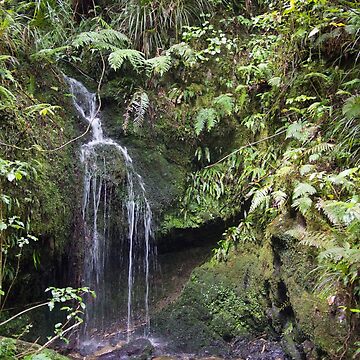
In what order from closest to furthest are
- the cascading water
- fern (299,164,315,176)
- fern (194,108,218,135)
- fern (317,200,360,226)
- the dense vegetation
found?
1. fern (317,200,360,226)
2. the dense vegetation
3. fern (299,164,315,176)
4. the cascading water
5. fern (194,108,218,135)

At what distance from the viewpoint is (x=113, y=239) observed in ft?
17.9

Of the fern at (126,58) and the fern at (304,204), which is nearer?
the fern at (304,204)

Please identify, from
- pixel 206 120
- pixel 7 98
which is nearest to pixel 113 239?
pixel 206 120

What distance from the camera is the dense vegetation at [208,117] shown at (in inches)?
151

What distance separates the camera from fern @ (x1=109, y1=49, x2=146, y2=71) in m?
5.70

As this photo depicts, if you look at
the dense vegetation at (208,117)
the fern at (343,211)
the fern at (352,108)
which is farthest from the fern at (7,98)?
the fern at (352,108)

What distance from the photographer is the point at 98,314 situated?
5430 mm

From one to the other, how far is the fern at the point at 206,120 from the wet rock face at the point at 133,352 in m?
2.87

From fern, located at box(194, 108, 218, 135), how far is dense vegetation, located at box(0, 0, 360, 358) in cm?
2

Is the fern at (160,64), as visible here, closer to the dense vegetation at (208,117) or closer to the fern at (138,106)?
the dense vegetation at (208,117)

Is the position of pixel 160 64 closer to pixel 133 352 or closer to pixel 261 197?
pixel 261 197

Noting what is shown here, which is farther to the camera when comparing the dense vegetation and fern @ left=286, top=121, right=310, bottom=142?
fern @ left=286, top=121, right=310, bottom=142

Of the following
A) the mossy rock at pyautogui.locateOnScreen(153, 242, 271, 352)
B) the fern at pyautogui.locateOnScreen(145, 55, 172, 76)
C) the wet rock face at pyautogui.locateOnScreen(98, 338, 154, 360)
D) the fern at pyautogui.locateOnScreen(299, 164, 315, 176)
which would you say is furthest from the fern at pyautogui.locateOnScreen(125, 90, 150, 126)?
the wet rock face at pyautogui.locateOnScreen(98, 338, 154, 360)

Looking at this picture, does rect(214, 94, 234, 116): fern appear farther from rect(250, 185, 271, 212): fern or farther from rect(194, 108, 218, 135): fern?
rect(250, 185, 271, 212): fern
